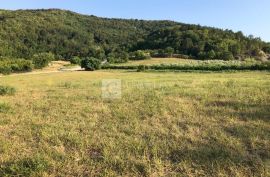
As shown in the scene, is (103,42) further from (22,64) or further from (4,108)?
(4,108)

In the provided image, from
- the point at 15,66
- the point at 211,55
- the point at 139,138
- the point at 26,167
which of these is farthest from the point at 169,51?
the point at 26,167

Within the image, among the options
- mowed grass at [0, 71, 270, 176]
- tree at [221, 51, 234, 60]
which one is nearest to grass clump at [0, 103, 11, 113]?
mowed grass at [0, 71, 270, 176]

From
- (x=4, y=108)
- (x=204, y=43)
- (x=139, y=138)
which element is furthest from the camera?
(x=204, y=43)

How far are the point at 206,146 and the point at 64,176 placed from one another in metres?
3.35

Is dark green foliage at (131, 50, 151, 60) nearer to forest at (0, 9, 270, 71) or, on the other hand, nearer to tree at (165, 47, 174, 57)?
forest at (0, 9, 270, 71)

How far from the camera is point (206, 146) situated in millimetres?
8492

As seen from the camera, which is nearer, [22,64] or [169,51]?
[22,64]

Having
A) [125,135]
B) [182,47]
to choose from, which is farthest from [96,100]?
[182,47]

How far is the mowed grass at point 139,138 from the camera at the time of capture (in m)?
7.26

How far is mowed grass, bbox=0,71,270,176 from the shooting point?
7.26 m

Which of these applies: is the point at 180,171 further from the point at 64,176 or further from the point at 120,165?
the point at 64,176

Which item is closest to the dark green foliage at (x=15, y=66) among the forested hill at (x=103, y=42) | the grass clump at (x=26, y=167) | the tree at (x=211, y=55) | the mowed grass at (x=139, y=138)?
the forested hill at (x=103, y=42)

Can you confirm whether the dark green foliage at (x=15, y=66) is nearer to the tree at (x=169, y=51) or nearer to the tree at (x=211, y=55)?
the tree at (x=169, y=51)

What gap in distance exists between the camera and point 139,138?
30.4 feet
